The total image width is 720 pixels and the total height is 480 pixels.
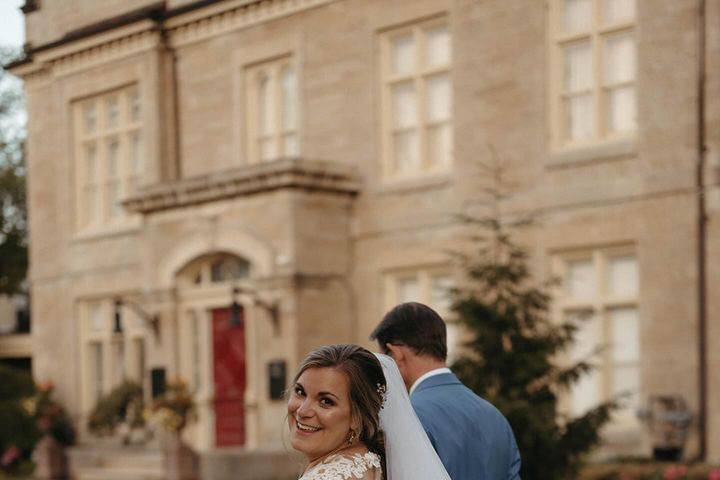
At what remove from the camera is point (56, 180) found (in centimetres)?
2414

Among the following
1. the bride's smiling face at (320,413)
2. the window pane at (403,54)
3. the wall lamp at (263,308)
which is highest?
the window pane at (403,54)

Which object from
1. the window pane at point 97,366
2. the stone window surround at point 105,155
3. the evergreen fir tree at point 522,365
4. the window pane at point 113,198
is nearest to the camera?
the evergreen fir tree at point 522,365

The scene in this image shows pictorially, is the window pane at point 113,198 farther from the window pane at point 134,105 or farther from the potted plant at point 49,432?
the potted plant at point 49,432

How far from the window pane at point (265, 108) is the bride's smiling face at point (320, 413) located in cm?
1681

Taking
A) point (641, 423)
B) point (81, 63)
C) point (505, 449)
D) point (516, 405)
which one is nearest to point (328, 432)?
point (505, 449)

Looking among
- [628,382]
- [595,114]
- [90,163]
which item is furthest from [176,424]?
[595,114]

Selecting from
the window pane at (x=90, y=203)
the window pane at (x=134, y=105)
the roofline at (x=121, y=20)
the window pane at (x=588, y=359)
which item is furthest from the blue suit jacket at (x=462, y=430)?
the window pane at (x=90, y=203)

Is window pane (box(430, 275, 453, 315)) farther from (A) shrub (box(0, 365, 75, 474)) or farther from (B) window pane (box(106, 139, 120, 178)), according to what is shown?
(A) shrub (box(0, 365, 75, 474))

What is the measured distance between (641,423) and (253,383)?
5686 millimetres

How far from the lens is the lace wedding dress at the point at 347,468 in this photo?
3.61 metres

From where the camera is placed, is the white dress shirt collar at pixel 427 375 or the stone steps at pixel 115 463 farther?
the stone steps at pixel 115 463

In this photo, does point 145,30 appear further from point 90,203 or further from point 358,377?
point 358,377

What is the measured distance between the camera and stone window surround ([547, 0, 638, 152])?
16203mm

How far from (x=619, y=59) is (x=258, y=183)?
5289 mm
